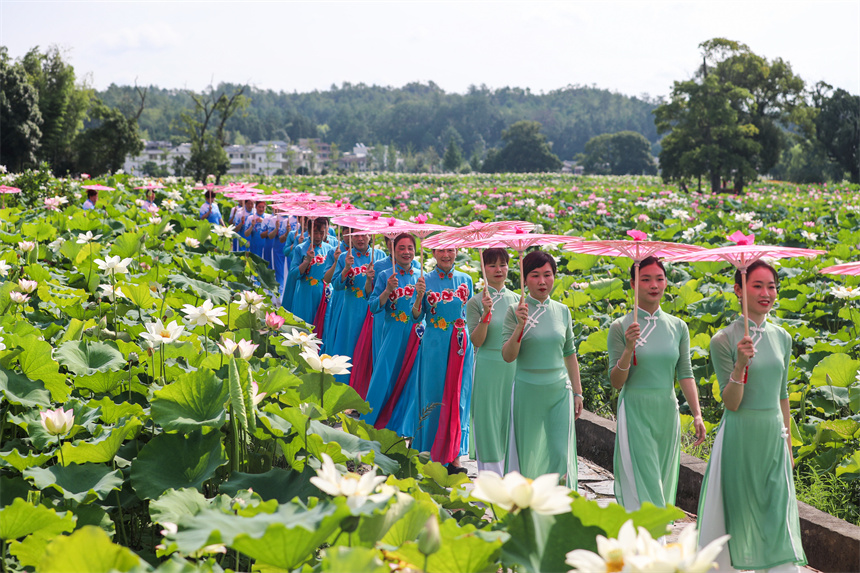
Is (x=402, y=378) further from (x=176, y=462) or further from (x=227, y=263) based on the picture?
(x=176, y=462)

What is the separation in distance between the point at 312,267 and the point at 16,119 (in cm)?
2333

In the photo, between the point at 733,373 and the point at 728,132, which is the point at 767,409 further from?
the point at 728,132

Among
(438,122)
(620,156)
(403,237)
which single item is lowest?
(403,237)

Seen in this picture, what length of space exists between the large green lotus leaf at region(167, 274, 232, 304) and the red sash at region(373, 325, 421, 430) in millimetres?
1164

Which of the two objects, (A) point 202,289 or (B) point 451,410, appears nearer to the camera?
(B) point 451,410

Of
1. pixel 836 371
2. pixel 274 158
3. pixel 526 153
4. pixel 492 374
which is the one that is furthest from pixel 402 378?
pixel 274 158

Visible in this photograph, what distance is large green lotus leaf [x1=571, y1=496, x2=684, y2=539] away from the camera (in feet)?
4.29

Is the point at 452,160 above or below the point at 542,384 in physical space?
above

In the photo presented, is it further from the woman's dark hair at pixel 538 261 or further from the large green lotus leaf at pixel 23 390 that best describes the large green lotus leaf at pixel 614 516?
the woman's dark hair at pixel 538 261

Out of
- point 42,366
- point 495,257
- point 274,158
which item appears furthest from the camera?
point 274,158

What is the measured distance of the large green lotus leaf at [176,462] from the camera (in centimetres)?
197

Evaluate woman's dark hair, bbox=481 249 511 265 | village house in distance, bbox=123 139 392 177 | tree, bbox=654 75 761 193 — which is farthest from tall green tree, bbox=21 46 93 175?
village house in distance, bbox=123 139 392 177

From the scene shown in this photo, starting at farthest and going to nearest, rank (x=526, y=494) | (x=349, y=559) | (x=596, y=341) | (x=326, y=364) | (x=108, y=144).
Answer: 1. (x=108, y=144)
2. (x=596, y=341)
3. (x=326, y=364)
4. (x=526, y=494)
5. (x=349, y=559)

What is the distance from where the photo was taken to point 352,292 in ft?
19.6
